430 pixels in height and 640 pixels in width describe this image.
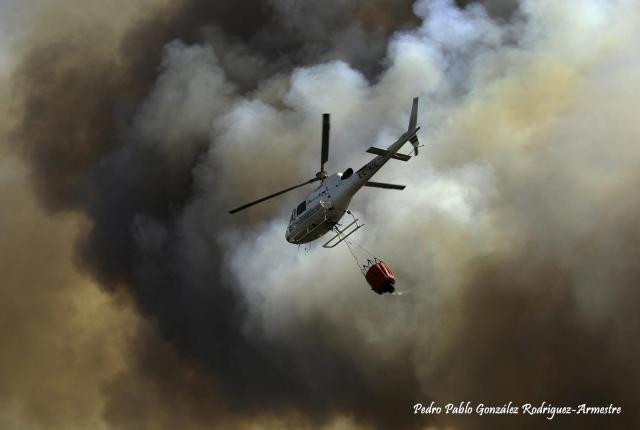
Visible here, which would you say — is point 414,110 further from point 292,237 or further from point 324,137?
point 292,237

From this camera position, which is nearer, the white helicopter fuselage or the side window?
the white helicopter fuselage

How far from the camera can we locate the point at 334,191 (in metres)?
51.8

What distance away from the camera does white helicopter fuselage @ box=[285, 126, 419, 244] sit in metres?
50.5

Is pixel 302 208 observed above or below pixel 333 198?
above

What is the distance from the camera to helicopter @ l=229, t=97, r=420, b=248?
50250mm

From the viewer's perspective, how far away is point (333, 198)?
51688 millimetres

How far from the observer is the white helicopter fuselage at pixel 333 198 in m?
50.5

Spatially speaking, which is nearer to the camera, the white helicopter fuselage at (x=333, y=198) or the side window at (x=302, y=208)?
the white helicopter fuselage at (x=333, y=198)

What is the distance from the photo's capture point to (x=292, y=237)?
5575 cm

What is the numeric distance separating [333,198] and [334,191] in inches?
20.3

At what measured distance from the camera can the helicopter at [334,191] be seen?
5025cm

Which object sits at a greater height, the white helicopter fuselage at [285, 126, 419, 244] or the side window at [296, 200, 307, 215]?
the side window at [296, 200, 307, 215]

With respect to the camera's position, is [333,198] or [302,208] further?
[302,208]

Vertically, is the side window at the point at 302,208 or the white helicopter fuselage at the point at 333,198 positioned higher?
the side window at the point at 302,208
